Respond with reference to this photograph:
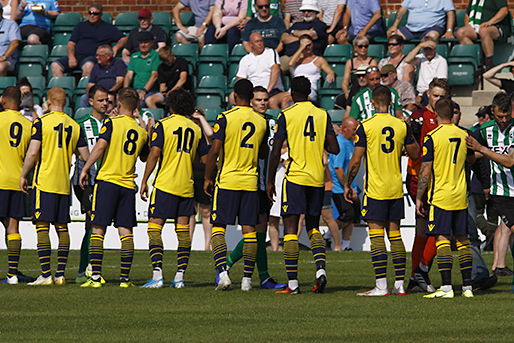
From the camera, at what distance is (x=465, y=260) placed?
11531 millimetres

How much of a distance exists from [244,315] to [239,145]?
2.57 metres

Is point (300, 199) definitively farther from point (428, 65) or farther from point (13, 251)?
point (428, 65)

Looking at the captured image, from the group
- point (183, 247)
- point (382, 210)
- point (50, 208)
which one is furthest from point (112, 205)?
point (382, 210)

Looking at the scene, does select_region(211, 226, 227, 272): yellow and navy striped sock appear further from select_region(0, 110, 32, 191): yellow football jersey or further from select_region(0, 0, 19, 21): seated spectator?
select_region(0, 0, 19, 21): seated spectator

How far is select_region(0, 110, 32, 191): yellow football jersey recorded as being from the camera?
13375mm

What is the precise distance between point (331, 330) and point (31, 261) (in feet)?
28.0

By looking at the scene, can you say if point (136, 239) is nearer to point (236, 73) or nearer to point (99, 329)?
point (236, 73)

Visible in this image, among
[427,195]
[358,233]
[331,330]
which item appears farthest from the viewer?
[358,233]

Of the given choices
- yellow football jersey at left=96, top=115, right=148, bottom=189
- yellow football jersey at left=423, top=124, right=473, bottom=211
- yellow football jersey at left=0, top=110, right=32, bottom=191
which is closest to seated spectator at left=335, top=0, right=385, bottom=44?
yellow football jersey at left=0, top=110, right=32, bottom=191

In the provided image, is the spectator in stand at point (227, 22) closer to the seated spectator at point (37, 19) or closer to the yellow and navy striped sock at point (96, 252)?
the seated spectator at point (37, 19)

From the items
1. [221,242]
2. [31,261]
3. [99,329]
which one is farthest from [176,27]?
[99,329]

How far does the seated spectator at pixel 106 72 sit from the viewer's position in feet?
71.4

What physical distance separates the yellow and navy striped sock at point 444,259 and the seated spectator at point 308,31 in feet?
33.8

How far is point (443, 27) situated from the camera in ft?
70.7
